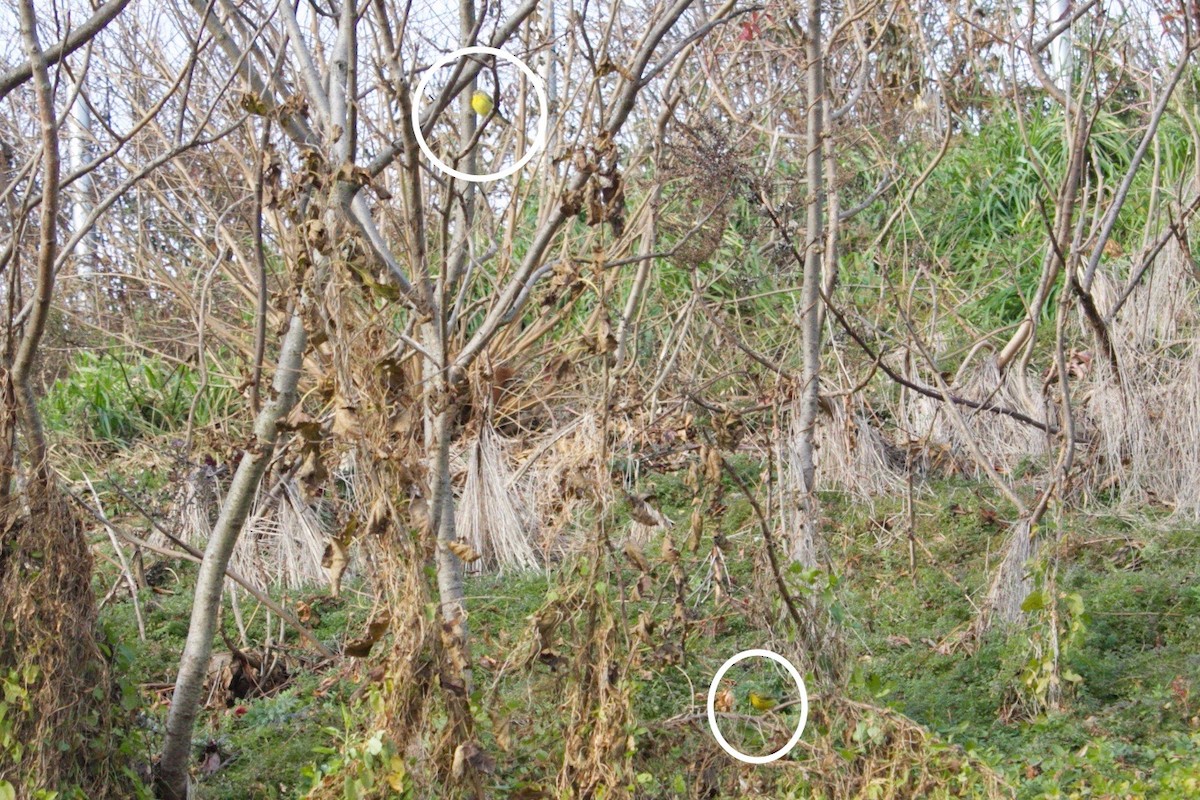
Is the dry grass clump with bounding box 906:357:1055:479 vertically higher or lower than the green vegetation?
higher

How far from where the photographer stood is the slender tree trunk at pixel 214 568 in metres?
3.47

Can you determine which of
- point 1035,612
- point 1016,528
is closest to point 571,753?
point 1035,612

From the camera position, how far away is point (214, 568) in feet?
11.7

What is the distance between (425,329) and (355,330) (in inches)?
14.4

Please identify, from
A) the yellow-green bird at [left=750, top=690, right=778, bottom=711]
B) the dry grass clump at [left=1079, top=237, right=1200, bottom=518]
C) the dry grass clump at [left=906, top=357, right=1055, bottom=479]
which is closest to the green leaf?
the yellow-green bird at [left=750, top=690, right=778, bottom=711]

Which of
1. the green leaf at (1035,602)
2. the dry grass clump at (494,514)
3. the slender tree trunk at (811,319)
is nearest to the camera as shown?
the green leaf at (1035,602)

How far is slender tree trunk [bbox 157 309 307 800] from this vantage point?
347 centimetres

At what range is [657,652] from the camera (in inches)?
137

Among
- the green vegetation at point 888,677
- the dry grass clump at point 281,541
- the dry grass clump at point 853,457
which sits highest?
the dry grass clump at point 853,457

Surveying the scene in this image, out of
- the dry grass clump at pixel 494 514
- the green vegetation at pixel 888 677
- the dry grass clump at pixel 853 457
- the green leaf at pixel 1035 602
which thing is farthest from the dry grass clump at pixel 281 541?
the green leaf at pixel 1035 602

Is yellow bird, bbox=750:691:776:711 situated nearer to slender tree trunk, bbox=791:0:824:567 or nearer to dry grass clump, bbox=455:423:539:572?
slender tree trunk, bbox=791:0:824:567

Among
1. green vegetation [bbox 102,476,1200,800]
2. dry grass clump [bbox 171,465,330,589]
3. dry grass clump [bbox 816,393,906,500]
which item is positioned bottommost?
green vegetation [bbox 102,476,1200,800]

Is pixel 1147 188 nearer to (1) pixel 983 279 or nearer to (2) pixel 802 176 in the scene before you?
(1) pixel 983 279

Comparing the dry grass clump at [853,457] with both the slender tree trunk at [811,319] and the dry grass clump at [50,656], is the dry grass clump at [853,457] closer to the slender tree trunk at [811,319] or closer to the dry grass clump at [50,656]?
the slender tree trunk at [811,319]
